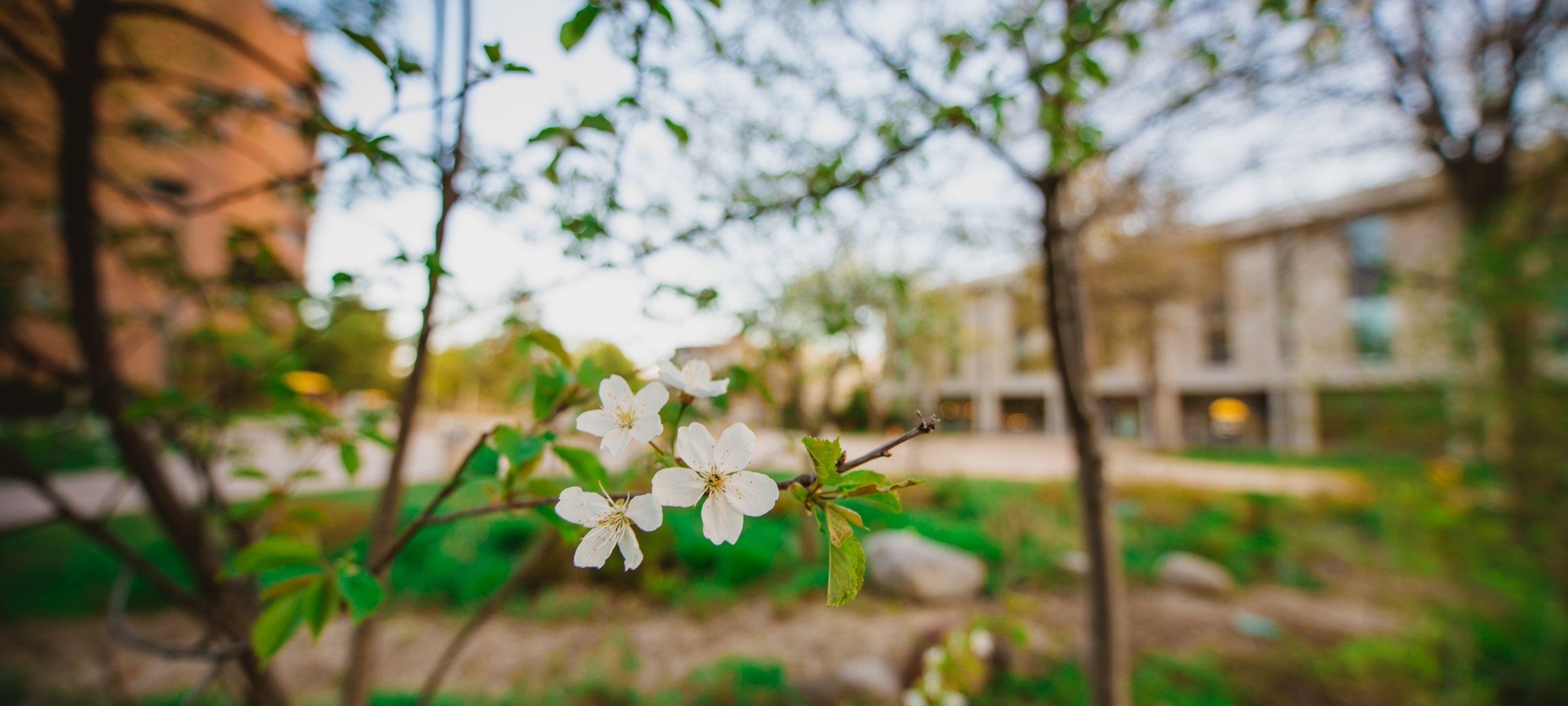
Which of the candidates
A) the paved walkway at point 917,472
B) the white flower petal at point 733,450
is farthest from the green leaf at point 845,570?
the paved walkway at point 917,472

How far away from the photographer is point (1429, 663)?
305 cm

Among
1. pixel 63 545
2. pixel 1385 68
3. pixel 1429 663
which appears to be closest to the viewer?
pixel 1429 663

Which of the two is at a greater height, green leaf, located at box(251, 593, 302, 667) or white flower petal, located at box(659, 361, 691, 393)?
white flower petal, located at box(659, 361, 691, 393)

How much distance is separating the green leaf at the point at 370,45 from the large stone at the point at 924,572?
14.8 feet

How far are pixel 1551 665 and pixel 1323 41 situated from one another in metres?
3.15

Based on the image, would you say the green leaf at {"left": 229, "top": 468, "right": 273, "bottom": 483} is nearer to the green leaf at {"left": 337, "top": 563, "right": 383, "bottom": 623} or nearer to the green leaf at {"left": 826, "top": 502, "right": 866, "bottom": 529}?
the green leaf at {"left": 337, "top": 563, "right": 383, "bottom": 623}

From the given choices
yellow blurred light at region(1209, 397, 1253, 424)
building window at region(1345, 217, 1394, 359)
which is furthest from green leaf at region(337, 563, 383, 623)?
yellow blurred light at region(1209, 397, 1253, 424)

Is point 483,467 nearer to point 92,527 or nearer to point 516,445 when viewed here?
point 516,445

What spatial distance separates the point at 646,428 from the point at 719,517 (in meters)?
0.12

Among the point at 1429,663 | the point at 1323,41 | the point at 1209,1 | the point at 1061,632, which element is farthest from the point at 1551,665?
the point at 1209,1

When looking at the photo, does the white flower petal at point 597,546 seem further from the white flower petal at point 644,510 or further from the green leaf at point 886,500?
the green leaf at point 886,500

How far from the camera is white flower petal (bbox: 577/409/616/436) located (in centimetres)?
60

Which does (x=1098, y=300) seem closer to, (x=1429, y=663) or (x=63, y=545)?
(x=1429, y=663)

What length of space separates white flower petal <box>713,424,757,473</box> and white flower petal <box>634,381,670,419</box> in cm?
8
